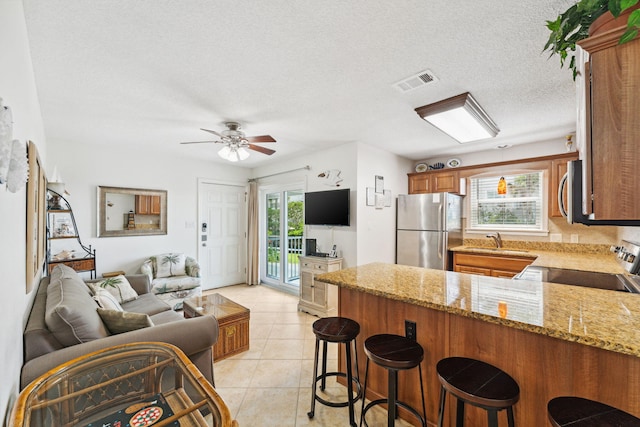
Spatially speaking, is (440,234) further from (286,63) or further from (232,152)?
(286,63)

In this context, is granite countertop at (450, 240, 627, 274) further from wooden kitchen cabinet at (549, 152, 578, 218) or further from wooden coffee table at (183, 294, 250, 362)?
wooden coffee table at (183, 294, 250, 362)

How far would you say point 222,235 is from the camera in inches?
217

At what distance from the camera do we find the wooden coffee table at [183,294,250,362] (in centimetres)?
269

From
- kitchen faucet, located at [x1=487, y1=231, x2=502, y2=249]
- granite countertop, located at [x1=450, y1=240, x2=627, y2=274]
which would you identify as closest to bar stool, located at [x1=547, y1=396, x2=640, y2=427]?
granite countertop, located at [x1=450, y1=240, x2=627, y2=274]

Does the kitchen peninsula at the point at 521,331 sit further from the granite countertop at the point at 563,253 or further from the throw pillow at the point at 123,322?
A: the granite countertop at the point at 563,253

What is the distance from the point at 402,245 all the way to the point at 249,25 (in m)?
3.75

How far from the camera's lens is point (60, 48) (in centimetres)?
182

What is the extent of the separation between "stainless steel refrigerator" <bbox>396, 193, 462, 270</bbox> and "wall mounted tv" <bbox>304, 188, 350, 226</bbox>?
3.68 feet

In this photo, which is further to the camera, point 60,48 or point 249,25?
point 60,48

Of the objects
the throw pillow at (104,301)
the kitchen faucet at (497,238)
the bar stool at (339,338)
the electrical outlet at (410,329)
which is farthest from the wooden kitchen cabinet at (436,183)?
the throw pillow at (104,301)

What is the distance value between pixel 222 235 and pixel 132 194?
5.57ft

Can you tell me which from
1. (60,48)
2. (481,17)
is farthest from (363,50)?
(60,48)

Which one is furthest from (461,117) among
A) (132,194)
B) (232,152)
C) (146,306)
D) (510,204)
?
(132,194)

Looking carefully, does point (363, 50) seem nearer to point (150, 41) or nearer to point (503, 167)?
point (150, 41)
